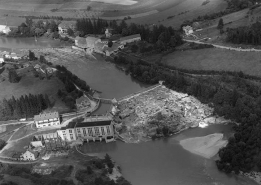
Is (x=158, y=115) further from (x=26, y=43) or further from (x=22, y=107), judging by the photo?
(x=26, y=43)

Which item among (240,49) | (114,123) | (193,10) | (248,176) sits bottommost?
(248,176)

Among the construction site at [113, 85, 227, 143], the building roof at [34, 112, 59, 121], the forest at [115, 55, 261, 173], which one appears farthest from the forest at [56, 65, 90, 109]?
the forest at [115, 55, 261, 173]

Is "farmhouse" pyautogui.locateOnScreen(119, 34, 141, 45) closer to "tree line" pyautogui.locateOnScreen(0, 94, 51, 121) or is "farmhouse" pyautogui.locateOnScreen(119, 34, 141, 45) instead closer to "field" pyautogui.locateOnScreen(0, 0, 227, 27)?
"field" pyautogui.locateOnScreen(0, 0, 227, 27)

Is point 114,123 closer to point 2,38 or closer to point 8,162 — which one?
point 8,162

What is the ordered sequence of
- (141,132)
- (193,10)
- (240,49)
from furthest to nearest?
(193,10) → (240,49) → (141,132)

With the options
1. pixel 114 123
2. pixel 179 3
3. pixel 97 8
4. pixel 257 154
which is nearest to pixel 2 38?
pixel 97 8

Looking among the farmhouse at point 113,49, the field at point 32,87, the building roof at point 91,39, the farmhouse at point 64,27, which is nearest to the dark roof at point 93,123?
the field at point 32,87

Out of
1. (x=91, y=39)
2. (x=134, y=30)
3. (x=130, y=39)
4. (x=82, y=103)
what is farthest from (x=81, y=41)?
(x=82, y=103)
